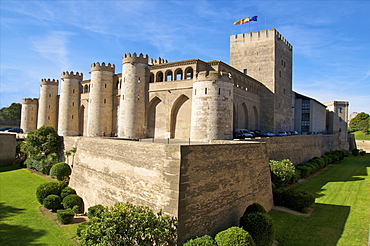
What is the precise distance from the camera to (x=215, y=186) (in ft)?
44.7

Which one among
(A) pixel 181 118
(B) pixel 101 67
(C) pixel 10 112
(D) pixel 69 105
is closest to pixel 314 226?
(A) pixel 181 118

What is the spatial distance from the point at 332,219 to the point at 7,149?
3769 centimetres

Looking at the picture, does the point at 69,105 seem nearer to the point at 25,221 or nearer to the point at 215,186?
the point at 25,221

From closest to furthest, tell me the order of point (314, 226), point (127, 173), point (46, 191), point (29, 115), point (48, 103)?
point (127, 173)
point (314, 226)
point (46, 191)
point (48, 103)
point (29, 115)

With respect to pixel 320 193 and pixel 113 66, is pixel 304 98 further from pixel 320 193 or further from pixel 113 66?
pixel 113 66

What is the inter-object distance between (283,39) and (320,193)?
88.1ft

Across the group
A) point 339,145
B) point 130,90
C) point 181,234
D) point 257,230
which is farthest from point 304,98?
point 181,234

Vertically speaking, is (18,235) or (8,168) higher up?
(8,168)

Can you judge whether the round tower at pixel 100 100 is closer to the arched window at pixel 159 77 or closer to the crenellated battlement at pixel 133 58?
the crenellated battlement at pixel 133 58

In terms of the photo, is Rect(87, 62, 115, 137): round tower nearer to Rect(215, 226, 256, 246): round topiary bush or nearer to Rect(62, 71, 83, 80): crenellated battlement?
Rect(62, 71, 83, 80): crenellated battlement

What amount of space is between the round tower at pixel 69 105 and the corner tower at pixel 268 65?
25.0m

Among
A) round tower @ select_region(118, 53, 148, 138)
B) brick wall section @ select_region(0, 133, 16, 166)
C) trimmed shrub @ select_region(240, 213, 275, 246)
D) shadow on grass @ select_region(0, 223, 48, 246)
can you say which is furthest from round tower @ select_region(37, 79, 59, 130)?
trimmed shrub @ select_region(240, 213, 275, 246)

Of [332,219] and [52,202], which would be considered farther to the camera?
[52,202]

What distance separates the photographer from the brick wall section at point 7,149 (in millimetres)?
33750
